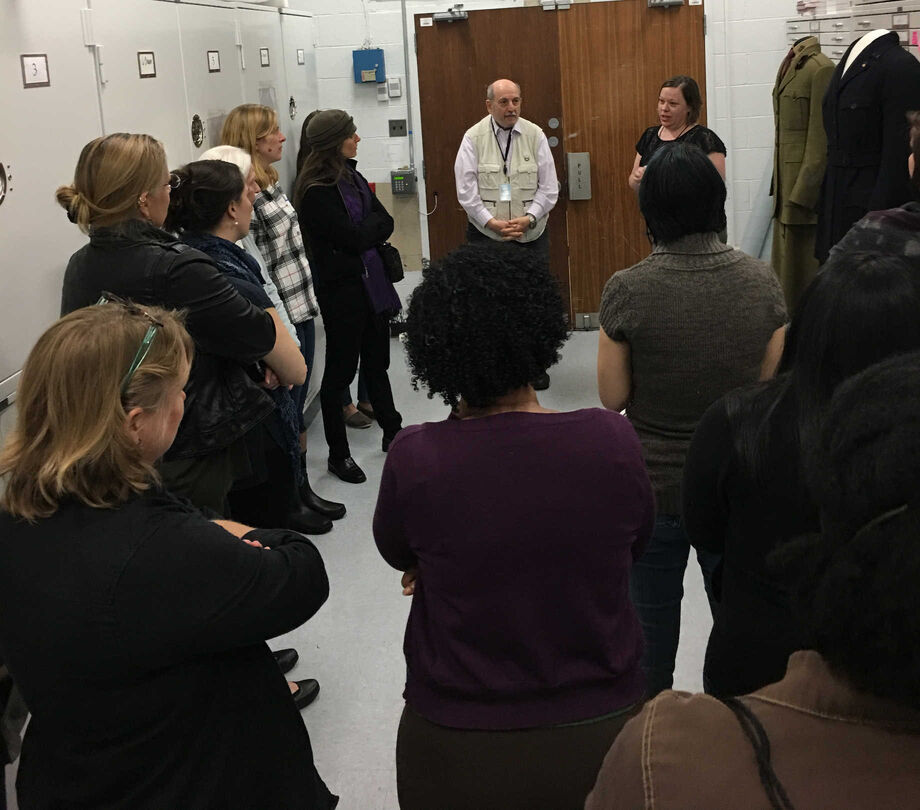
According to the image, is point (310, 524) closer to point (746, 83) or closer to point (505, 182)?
point (505, 182)

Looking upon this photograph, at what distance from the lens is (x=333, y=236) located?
4324 mm

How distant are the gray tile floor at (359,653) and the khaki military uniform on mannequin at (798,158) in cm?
214

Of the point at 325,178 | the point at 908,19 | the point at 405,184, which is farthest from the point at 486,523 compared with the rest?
the point at 405,184

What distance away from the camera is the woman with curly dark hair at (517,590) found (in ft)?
4.76

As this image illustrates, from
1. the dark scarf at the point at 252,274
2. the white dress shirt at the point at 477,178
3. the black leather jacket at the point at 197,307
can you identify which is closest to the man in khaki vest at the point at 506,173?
the white dress shirt at the point at 477,178

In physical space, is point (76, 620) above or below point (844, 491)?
below

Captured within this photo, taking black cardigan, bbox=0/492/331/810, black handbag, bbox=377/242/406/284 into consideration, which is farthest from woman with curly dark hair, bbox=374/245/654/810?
black handbag, bbox=377/242/406/284

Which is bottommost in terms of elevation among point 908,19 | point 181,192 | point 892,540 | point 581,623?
point 581,623

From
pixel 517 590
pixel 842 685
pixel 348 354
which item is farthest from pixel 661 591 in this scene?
pixel 348 354

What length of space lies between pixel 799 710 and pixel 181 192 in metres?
2.39

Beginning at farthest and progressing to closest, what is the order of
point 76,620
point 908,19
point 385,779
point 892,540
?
point 908,19 → point 385,779 → point 76,620 → point 892,540

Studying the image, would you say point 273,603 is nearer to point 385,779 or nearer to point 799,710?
point 799,710

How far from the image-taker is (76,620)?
4.33ft

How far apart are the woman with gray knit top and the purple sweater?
28.8 inches
